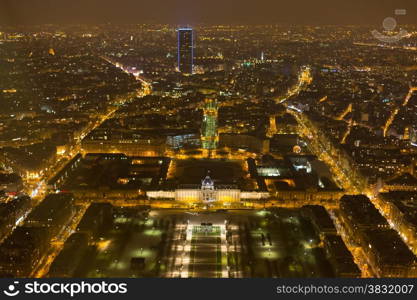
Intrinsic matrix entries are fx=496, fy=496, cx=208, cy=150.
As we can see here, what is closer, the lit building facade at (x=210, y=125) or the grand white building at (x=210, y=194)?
the grand white building at (x=210, y=194)

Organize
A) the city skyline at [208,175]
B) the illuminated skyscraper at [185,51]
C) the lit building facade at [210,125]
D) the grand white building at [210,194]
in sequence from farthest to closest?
the illuminated skyscraper at [185,51], the lit building facade at [210,125], the grand white building at [210,194], the city skyline at [208,175]

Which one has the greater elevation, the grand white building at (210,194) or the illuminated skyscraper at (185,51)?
the illuminated skyscraper at (185,51)

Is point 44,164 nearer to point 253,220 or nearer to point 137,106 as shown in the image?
point 253,220

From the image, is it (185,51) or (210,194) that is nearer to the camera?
(210,194)

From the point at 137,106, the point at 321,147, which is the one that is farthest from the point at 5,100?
the point at 321,147

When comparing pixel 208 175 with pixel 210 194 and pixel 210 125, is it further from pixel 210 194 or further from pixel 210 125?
pixel 210 125

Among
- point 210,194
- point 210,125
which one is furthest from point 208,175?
point 210,125

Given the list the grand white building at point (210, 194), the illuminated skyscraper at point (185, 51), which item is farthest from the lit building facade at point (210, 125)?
the illuminated skyscraper at point (185, 51)

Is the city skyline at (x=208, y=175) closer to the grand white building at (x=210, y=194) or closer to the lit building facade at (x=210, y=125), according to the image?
the grand white building at (x=210, y=194)

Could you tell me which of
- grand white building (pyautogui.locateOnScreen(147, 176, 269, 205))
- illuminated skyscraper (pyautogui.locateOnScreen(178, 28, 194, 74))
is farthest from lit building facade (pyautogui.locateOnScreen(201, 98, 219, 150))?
illuminated skyscraper (pyautogui.locateOnScreen(178, 28, 194, 74))
